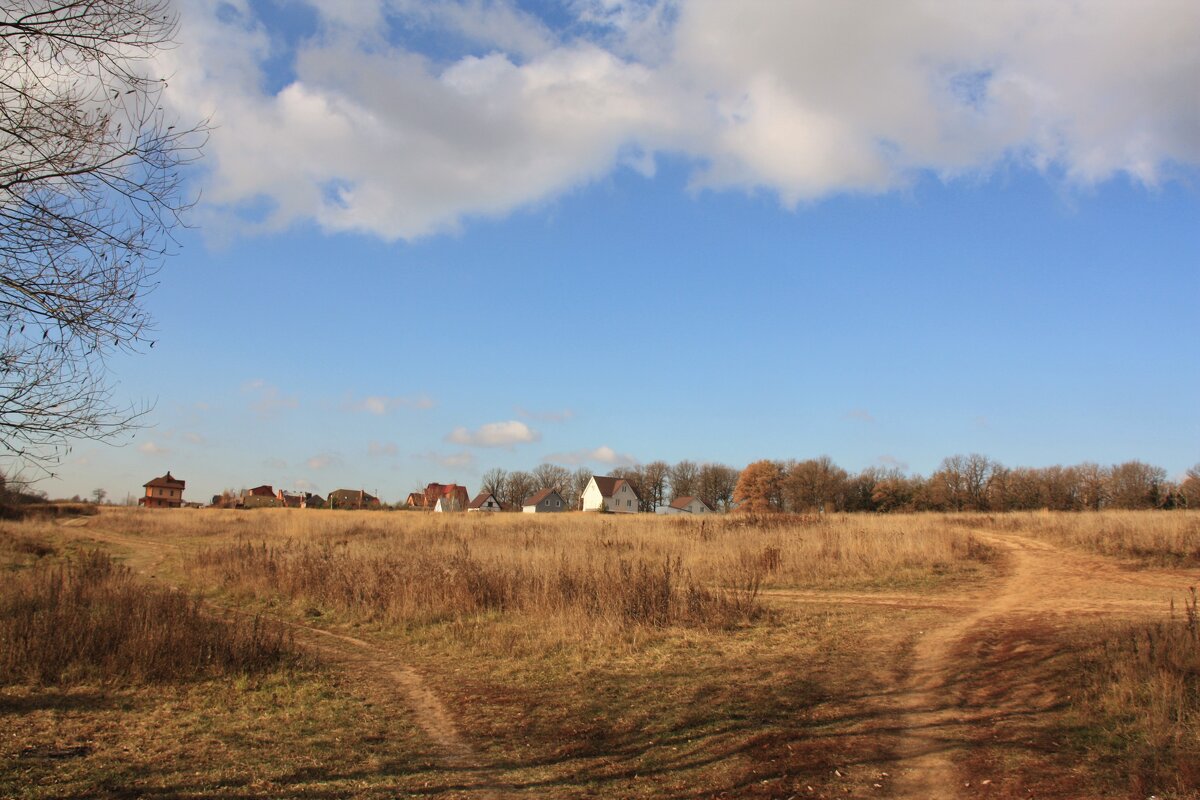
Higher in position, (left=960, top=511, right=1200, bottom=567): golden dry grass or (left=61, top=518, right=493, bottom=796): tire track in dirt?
(left=960, top=511, right=1200, bottom=567): golden dry grass

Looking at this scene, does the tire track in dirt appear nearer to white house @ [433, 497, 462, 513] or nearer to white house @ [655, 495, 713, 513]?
white house @ [433, 497, 462, 513]

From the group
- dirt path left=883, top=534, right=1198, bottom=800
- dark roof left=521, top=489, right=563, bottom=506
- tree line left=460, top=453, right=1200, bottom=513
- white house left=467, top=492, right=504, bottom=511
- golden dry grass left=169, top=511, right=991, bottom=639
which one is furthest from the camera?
white house left=467, top=492, right=504, bottom=511

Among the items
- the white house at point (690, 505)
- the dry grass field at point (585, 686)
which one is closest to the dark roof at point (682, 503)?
the white house at point (690, 505)

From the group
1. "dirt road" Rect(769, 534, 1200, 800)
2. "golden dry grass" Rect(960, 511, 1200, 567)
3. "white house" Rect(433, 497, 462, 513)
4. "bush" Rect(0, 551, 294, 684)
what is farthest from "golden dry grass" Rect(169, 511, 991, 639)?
"white house" Rect(433, 497, 462, 513)

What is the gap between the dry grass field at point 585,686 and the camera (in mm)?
5309

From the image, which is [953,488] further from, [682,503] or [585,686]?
[585,686]

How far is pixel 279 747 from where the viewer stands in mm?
6105

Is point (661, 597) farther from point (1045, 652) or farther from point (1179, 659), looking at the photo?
point (1179, 659)

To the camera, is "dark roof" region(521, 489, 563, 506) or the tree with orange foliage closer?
the tree with orange foliage

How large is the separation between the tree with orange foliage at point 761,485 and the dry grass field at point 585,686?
62.3m

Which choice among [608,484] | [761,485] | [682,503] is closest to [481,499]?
[608,484]

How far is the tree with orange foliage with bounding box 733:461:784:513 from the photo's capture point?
255ft

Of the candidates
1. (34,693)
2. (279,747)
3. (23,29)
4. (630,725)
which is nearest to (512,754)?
(630,725)

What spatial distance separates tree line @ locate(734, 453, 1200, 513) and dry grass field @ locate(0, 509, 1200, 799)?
53.1 meters
